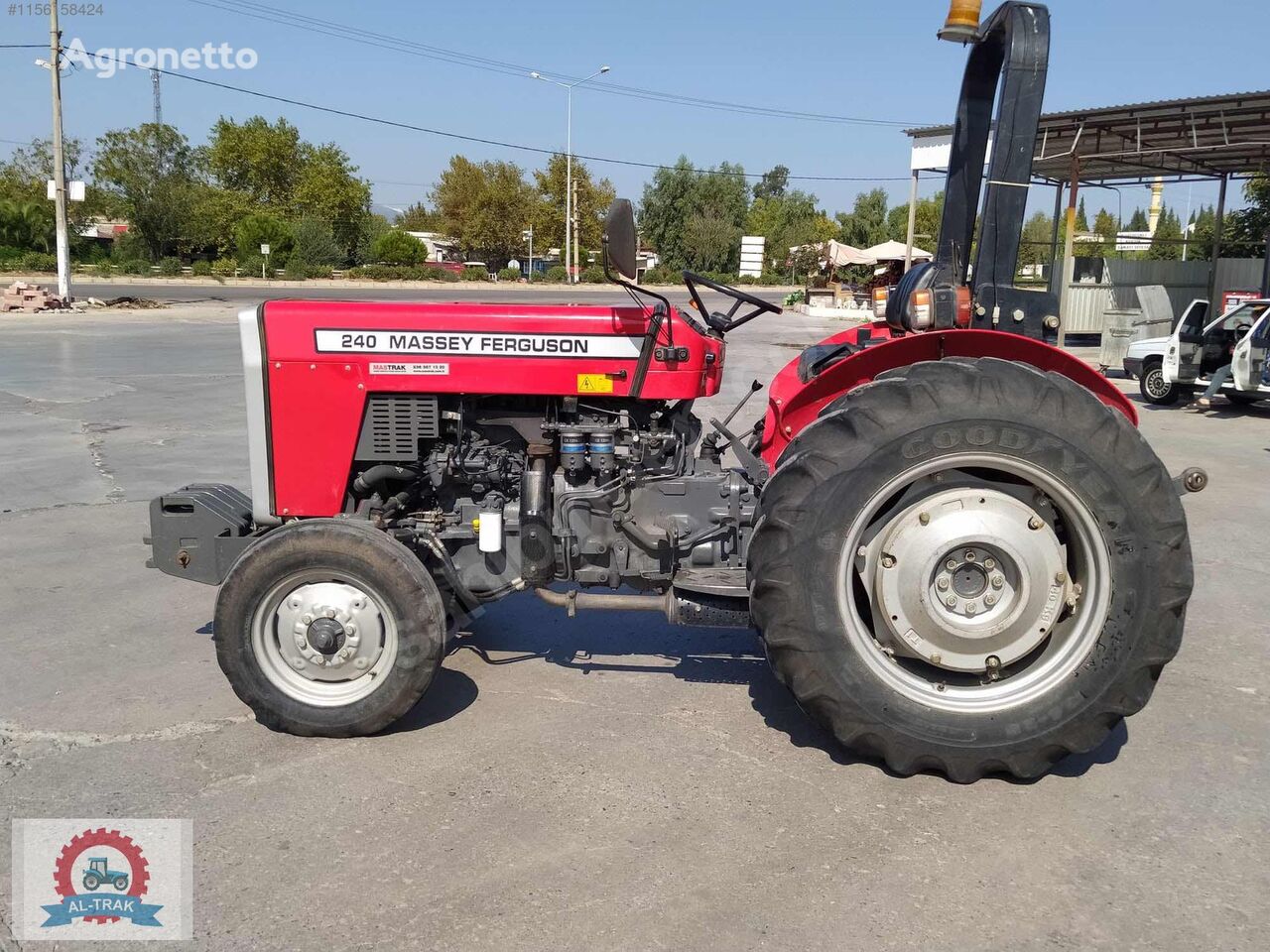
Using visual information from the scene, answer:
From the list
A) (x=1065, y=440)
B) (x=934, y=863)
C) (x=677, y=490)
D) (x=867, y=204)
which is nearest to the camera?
(x=934, y=863)

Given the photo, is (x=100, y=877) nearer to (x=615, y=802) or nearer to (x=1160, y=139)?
(x=615, y=802)

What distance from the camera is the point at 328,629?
3779mm

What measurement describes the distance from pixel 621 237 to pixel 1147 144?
21.0 metres

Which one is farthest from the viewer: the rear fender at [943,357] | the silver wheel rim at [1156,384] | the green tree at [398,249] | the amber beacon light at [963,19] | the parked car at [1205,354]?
the green tree at [398,249]

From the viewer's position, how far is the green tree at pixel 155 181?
52812 mm

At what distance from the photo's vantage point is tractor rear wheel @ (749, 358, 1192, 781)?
3369mm

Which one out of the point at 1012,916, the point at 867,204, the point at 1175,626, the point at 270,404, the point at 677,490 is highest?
the point at 867,204

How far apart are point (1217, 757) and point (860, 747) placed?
5.05ft

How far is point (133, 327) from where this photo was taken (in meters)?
24.9

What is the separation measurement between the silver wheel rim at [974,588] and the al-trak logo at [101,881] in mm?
2391

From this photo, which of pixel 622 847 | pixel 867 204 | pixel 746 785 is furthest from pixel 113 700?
pixel 867 204

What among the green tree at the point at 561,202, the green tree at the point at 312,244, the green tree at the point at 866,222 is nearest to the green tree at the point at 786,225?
the green tree at the point at 866,222

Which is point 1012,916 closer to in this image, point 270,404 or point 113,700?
point 270,404

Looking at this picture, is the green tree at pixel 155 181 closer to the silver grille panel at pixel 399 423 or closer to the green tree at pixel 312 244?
the green tree at pixel 312 244
